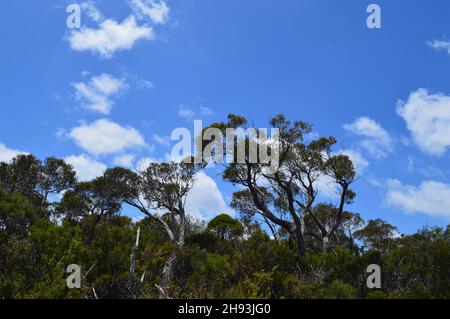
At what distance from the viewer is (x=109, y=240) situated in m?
15.6

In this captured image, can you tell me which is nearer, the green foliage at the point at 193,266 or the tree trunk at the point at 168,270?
the green foliage at the point at 193,266

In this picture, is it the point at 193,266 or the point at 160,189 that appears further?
the point at 160,189

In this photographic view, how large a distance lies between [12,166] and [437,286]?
119 feet

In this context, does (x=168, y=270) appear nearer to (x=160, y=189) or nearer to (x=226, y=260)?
(x=226, y=260)

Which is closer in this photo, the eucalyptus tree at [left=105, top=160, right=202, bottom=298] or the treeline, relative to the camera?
the treeline

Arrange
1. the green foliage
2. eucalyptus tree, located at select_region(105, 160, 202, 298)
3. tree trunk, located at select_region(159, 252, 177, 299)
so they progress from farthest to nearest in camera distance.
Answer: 1. eucalyptus tree, located at select_region(105, 160, 202, 298)
2. tree trunk, located at select_region(159, 252, 177, 299)
3. the green foliage

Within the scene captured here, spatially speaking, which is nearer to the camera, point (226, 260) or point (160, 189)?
point (226, 260)

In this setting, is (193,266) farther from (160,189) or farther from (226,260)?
(160,189)

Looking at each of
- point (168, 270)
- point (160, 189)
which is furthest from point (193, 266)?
point (160, 189)

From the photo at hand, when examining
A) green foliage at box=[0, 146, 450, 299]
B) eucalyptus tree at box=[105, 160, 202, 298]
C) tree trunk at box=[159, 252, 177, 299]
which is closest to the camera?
green foliage at box=[0, 146, 450, 299]

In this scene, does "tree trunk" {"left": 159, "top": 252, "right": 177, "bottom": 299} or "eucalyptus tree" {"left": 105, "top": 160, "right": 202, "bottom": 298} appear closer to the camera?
"tree trunk" {"left": 159, "top": 252, "right": 177, "bottom": 299}

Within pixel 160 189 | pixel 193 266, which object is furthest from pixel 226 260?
pixel 160 189

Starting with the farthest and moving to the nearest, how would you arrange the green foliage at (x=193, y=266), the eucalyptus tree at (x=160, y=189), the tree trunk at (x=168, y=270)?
the eucalyptus tree at (x=160, y=189)
the tree trunk at (x=168, y=270)
the green foliage at (x=193, y=266)
